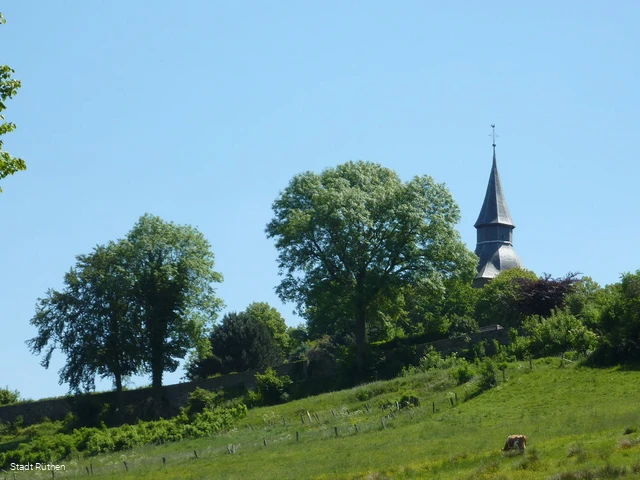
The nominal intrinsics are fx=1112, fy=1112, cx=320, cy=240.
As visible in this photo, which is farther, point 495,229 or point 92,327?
point 495,229

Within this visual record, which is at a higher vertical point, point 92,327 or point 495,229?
point 495,229

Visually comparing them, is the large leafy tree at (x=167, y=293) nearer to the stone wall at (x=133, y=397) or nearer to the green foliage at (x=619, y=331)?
the stone wall at (x=133, y=397)

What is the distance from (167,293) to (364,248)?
1277 cm

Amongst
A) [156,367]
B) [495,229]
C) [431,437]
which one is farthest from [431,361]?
[495,229]

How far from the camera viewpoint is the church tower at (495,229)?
462 ft

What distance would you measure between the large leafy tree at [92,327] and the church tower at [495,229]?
80756 mm

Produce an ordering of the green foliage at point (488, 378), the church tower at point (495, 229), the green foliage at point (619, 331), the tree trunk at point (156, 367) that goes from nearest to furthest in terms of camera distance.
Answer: the green foliage at point (488, 378) < the green foliage at point (619, 331) < the tree trunk at point (156, 367) < the church tower at point (495, 229)

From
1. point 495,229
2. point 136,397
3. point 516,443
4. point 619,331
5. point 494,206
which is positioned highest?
point 494,206

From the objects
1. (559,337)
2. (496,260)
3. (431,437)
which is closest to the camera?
(431,437)

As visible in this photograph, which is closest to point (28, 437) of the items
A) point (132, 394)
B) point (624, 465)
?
point (132, 394)

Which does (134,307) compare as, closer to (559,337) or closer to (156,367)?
(156,367)

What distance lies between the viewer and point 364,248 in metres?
61.7

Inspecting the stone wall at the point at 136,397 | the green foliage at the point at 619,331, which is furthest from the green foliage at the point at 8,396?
the green foliage at the point at 619,331

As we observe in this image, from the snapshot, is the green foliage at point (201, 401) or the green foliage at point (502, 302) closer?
the green foliage at point (201, 401)
